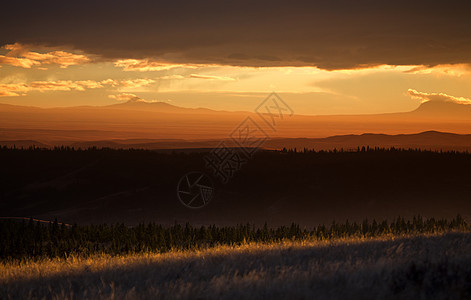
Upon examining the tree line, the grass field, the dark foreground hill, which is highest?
the grass field

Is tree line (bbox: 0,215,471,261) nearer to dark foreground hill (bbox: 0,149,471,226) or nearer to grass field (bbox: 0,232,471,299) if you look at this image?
grass field (bbox: 0,232,471,299)

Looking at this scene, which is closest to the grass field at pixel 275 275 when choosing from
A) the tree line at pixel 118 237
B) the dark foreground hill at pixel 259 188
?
the tree line at pixel 118 237

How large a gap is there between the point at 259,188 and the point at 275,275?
106 meters

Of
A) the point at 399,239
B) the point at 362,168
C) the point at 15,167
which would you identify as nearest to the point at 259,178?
the point at 362,168

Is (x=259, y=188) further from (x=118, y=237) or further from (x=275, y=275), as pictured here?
(x=275, y=275)

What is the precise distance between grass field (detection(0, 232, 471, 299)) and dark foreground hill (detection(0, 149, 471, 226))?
68.4 metres

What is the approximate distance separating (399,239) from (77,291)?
9657 millimetres

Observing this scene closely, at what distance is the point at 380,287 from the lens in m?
9.34

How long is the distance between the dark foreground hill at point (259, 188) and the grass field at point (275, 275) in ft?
224

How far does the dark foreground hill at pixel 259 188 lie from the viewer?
93188 millimetres

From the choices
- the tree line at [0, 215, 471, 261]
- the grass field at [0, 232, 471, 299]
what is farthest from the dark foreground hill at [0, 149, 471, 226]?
the grass field at [0, 232, 471, 299]

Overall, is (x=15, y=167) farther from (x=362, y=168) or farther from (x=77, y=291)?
(x=77, y=291)

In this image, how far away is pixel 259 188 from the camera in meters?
116

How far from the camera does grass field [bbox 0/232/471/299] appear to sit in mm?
9211
